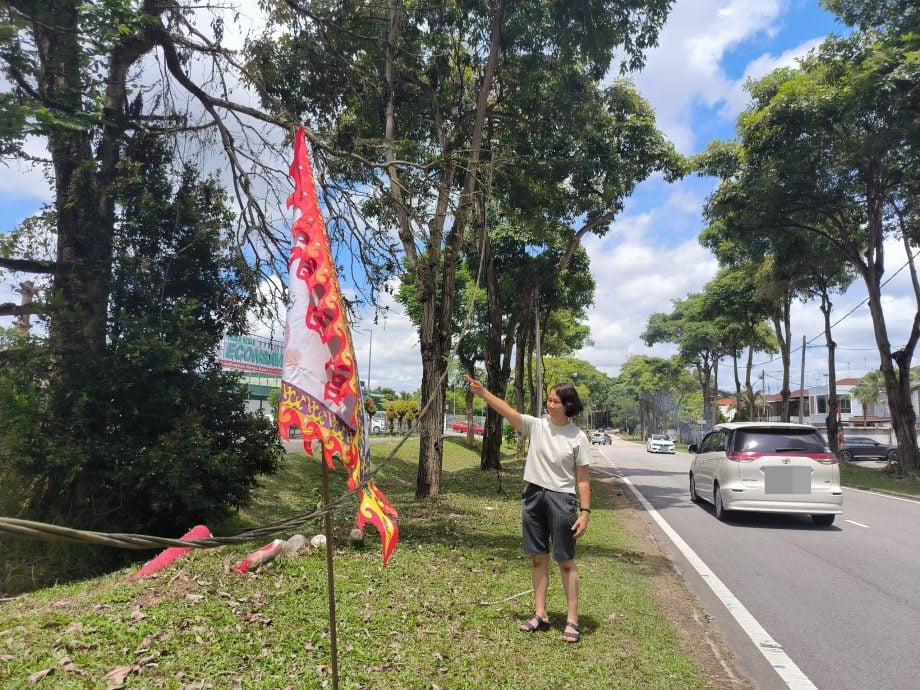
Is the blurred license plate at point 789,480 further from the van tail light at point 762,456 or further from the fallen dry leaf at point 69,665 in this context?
the fallen dry leaf at point 69,665

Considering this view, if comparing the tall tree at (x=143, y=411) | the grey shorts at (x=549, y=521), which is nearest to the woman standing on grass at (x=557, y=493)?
the grey shorts at (x=549, y=521)

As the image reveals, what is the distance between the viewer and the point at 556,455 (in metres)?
4.39

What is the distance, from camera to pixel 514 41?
11734 mm

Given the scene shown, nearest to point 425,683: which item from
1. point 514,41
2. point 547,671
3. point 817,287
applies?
point 547,671

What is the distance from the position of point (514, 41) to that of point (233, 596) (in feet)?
35.2

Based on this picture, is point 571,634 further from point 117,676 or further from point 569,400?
point 117,676

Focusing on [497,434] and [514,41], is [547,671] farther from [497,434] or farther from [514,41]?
[497,434]

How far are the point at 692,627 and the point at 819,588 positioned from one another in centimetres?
216

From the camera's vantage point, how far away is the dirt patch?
398 cm

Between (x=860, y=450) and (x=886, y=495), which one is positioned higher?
(x=860, y=450)

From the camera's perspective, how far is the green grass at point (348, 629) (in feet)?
11.9

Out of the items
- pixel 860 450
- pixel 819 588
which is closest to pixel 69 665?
pixel 819 588

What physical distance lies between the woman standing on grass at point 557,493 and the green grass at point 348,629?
0.29 metres

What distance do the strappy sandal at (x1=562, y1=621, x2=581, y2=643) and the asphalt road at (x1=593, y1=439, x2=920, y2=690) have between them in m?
1.10
